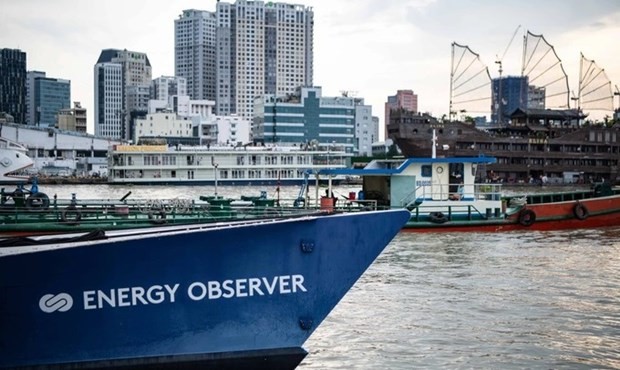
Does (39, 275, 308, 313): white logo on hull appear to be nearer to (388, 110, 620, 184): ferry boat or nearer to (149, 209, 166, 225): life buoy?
(149, 209, 166, 225): life buoy

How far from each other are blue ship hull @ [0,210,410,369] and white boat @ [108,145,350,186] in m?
77.1

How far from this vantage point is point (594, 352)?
12688mm

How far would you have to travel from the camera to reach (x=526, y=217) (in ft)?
101

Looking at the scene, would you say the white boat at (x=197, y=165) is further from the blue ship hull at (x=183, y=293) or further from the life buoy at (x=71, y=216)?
the blue ship hull at (x=183, y=293)

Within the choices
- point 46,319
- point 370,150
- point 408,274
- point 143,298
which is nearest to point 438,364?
point 143,298

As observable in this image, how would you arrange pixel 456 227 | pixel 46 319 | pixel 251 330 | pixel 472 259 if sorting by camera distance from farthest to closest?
pixel 456 227 < pixel 472 259 < pixel 251 330 < pixel 46 319

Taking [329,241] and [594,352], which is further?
[594,352]

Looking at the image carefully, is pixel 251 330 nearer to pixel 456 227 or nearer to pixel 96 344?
pixel 96 344

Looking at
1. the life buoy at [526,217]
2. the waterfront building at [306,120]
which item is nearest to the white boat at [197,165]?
the waterfront building at [306,120]

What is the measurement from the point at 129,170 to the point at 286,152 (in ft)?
60.9

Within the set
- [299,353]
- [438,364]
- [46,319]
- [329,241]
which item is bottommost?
[438,364]

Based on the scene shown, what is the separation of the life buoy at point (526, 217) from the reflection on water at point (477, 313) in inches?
224

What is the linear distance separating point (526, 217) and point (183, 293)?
24.3m

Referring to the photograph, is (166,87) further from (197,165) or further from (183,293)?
(183,293)
